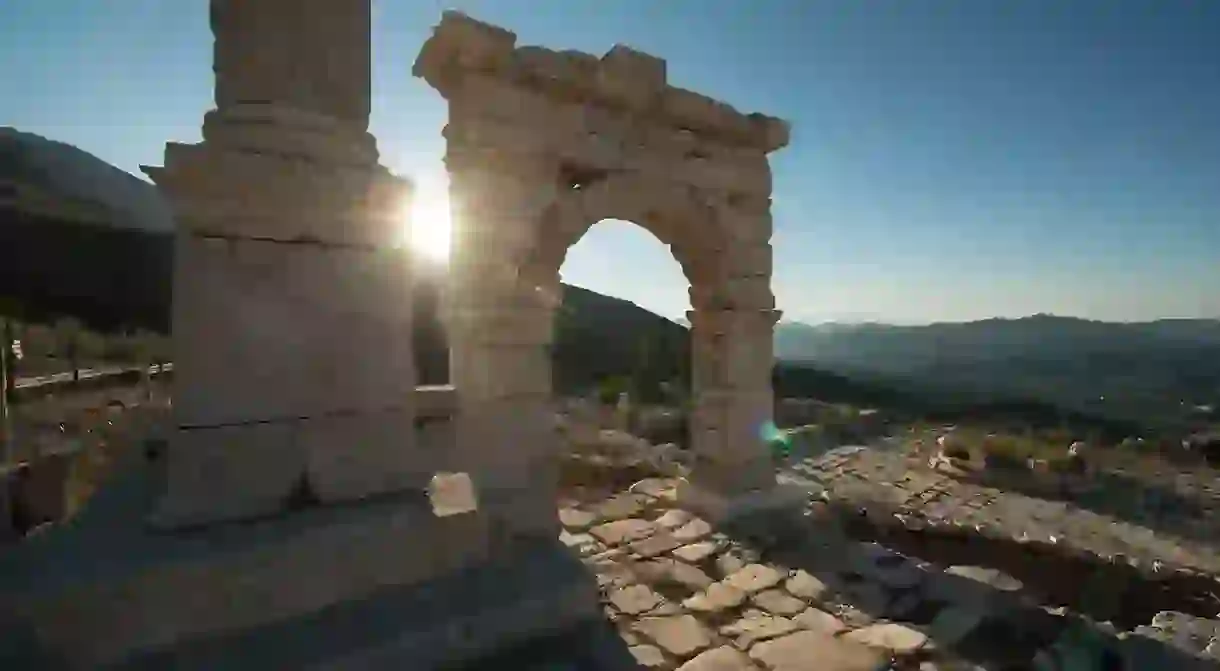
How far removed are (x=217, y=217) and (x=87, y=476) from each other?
5.07 m

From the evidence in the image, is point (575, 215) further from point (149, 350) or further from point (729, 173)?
point (149, 350)

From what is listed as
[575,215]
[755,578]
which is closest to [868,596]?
[755,578]

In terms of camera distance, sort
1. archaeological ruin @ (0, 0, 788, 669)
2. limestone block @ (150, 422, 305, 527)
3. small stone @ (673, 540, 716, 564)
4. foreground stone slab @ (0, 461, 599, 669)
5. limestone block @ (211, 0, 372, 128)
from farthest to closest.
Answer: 1. small stone @ (673, 540, 716, 564)
2. limestone block @ (211, 0, 372, 128)
3. limestone block @ (150, 422, 305, 527)
4. archaeological ruin @ (0, 0, 788, 669)
5. foreground stone slab @ (0, 461, 599, 669)

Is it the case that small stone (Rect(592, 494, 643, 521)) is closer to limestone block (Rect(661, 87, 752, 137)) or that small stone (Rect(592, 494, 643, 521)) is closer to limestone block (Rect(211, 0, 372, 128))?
limestone block (Rect(661, 87, 752, 137))

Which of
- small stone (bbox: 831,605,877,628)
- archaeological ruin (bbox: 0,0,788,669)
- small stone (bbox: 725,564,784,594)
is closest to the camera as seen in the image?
archaeological ruin (bbox: 0,0,788,669)

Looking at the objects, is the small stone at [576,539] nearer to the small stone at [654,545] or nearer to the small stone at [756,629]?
the small stone at [654,545]

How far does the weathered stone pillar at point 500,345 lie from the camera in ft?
14.8

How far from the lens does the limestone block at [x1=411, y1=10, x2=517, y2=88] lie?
4.27 metres

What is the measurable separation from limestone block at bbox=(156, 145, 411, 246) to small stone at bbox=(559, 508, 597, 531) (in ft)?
11.0

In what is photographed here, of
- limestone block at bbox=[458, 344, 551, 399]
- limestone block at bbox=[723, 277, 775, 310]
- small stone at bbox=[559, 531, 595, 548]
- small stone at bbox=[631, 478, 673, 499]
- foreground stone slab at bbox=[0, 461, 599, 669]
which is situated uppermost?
limestone block at bbox=[723, 277, 775, 310]

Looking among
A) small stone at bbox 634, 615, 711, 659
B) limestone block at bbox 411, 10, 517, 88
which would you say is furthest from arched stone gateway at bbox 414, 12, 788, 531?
small stone at bbox 634, 615, 711, 659

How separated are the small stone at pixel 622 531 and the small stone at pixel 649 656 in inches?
67.3

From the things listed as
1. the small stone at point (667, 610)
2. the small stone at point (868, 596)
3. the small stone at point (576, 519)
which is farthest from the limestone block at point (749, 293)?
the small stone at point (667, 610)

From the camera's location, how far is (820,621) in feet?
12.6
